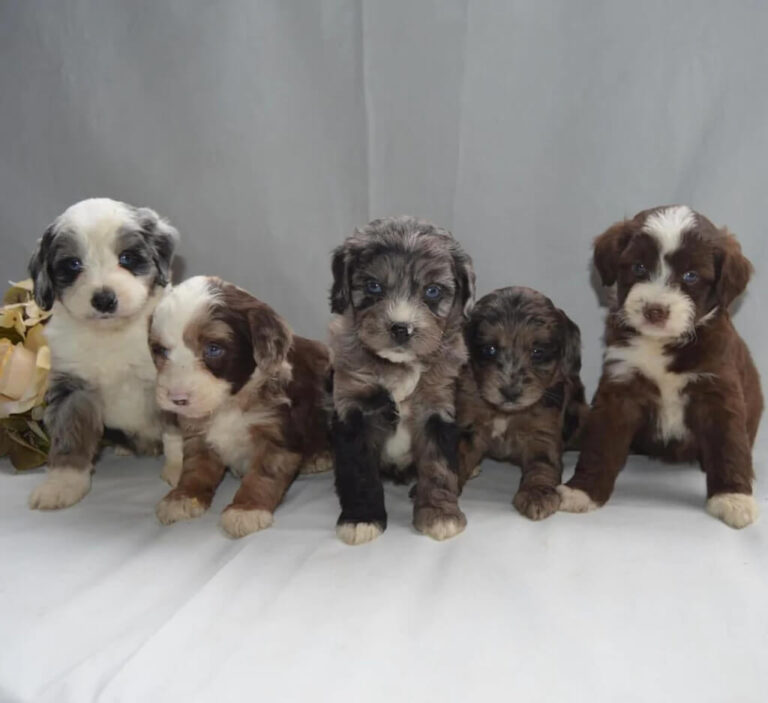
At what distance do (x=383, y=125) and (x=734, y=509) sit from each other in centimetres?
293

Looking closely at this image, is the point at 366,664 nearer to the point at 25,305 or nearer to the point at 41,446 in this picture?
the point at 41,446

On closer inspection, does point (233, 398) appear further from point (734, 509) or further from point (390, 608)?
point (734, 509)

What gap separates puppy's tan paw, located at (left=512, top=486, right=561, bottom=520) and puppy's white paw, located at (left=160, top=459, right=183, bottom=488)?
5.56ft

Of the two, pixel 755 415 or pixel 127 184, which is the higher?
pixel 127 184

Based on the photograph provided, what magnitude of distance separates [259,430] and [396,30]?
8.24ft

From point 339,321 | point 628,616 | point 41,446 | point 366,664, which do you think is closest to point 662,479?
point 628,616

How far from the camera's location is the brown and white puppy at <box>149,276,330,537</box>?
3.51 m

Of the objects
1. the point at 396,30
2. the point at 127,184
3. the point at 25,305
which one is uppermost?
the point at 396,30

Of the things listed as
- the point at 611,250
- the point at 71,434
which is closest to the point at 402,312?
the point at 611,250

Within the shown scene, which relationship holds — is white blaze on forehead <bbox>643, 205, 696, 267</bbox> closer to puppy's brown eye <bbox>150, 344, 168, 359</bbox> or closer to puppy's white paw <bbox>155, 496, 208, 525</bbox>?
puppy's brown eye <bbox>150, 344, 168, 359</bbox>

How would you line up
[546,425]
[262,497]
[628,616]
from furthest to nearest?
[546,425]
[262,497]
[628,616]

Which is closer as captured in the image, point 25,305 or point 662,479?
point 662,479

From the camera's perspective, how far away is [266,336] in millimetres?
3652

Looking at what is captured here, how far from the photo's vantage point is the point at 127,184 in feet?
17.1
